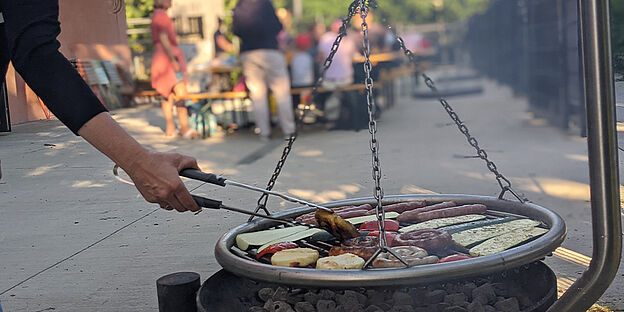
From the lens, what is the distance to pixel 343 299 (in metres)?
2.33

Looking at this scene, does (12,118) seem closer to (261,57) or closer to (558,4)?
(261,57)

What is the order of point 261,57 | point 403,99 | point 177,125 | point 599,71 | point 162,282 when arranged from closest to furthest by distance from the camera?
point 599,71, point 162,282, point 177,125, point 261,57, point 403,99

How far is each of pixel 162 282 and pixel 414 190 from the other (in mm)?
2184

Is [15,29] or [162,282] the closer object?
[15,29]

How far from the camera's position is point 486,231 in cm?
249

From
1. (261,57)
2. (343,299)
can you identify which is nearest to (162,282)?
(343,299)

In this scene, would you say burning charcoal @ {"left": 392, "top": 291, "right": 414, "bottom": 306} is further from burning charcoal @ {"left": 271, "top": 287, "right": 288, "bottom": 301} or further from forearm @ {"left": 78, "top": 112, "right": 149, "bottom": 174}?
forearm @ {"left": 78, "top": 112, "right": 149, "bottom": 174}

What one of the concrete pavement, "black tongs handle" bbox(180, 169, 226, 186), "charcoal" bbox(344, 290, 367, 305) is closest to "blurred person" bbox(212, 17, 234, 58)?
the concrete pavement

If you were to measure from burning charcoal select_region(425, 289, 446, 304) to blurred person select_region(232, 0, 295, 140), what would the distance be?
5678 mm

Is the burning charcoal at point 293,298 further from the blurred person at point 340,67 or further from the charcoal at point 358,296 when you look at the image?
the blurred person at point 340,67

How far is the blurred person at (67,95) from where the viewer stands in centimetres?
150

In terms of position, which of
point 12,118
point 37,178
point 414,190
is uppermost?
point 12,118

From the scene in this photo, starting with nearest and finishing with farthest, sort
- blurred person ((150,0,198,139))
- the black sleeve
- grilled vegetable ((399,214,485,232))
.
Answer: the black sleeve < grilled vegetable ((399,214,485,232)) < blurred person ((150,0,198,139))

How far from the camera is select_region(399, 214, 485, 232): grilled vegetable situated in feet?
8.56
